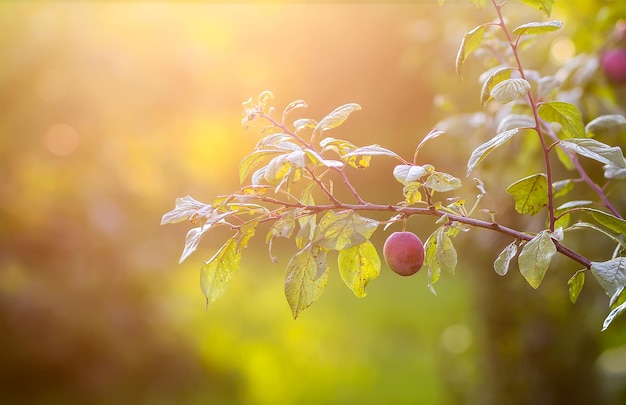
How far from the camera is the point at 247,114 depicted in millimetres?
816

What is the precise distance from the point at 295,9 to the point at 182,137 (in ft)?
17.4

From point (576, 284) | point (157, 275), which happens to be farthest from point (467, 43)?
point (157, 275)

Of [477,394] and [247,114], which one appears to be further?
[477,394]

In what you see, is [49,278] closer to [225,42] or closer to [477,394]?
[477,394]

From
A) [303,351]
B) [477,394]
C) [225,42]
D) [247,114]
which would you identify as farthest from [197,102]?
[247,114]

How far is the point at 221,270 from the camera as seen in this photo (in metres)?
0.76

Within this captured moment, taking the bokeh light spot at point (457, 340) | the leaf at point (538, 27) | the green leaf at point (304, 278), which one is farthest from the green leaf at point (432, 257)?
the bokeh light spot at point (457, 340)

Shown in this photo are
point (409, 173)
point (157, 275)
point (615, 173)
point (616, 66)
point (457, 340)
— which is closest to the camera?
point (409, 173)

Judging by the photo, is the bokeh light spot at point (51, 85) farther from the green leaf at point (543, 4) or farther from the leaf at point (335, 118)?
the green leaf at point (543, 4)

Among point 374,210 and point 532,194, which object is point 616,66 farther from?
point 374,210

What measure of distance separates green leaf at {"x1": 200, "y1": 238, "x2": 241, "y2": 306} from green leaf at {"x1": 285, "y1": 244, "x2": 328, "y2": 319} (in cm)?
7

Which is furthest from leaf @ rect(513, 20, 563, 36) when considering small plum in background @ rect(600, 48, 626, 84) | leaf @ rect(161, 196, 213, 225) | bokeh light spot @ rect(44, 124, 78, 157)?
bokeh light spot @ rect(44, 124, 78, 157)

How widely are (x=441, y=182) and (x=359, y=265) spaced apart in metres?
0.13

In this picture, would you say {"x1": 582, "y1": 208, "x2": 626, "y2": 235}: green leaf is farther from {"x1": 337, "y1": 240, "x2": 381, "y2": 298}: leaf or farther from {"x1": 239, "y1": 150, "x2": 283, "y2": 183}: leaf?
{"x1": 239, "y1": 150, "x2": 283, "y2": 183}: leaf
